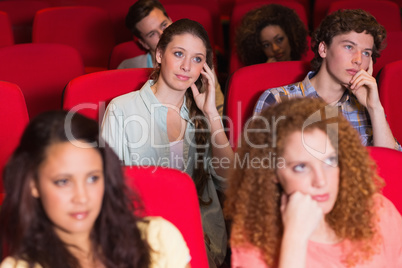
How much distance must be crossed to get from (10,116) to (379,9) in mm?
2156

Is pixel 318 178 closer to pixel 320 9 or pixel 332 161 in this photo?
pixel 332 161

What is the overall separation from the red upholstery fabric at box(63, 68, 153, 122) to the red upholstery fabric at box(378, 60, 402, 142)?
2.78 ft

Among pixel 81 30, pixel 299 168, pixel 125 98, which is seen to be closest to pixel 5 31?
pixel 81 30

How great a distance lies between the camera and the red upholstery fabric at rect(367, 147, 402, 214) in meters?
1.43

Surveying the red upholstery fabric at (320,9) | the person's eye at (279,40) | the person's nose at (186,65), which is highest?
the red upholstery fabric at (320,9)

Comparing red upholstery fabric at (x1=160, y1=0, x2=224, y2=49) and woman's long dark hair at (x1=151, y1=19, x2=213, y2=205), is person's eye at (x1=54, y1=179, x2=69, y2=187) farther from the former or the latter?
red upholstery fabric at (x1=160, y1=0, x2=224, y2=49)

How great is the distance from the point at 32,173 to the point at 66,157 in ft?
0.25

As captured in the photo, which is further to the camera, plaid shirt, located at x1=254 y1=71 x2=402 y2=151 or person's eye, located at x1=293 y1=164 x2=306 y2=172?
plaid shirt, located at x1=254 y1=71 x2=402 y2=151

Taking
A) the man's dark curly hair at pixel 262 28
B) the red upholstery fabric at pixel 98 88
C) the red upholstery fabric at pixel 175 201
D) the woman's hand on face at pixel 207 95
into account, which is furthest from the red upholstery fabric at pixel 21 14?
the red upholstery fabric at pixel 175 201

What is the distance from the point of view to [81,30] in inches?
126

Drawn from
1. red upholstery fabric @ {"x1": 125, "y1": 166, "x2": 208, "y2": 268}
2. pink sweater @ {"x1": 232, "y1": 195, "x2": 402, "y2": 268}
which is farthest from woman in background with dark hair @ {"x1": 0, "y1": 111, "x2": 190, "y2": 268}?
pink sweater @ {"x1": 232, "y1": 195, "x2": 402, "y2": 268}

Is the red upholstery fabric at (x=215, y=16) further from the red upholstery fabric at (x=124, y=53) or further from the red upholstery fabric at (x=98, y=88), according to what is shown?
the red upholstery fabric at (x=98, y=88)

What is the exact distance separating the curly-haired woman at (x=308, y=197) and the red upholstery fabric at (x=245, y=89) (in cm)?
74

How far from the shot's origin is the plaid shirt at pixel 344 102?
6.68 feet
